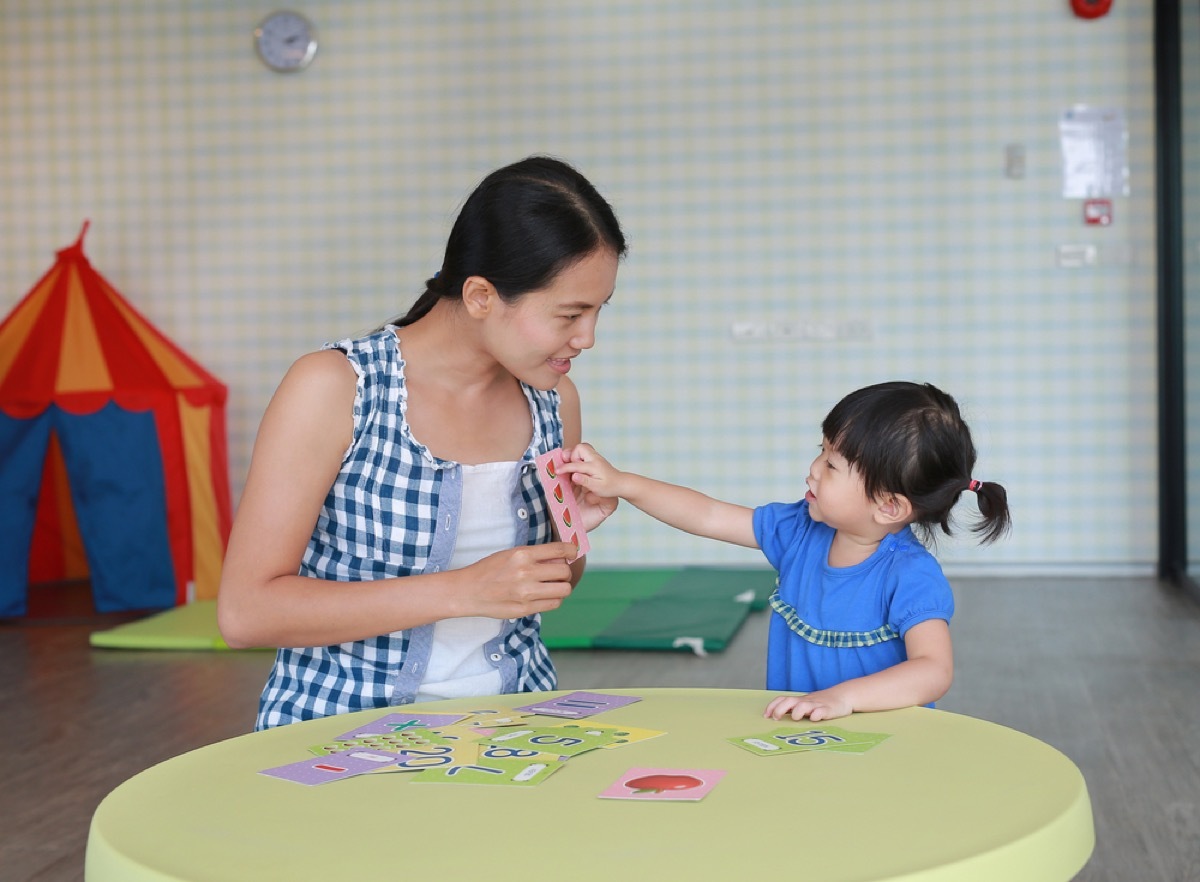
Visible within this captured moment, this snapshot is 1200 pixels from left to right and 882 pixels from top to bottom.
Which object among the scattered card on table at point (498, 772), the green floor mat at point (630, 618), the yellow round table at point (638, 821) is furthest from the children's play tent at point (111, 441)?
the scattered card on table at point (498, 772)

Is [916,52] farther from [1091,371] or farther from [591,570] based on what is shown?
[591,570]

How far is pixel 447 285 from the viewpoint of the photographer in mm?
1601

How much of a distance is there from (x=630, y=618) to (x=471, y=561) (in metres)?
2.75

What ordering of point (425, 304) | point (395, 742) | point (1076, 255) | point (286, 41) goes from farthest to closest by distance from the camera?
1. point (286, 41)
2. point (1076, 255)
3. point (425, 304)
4. point (395, 742)

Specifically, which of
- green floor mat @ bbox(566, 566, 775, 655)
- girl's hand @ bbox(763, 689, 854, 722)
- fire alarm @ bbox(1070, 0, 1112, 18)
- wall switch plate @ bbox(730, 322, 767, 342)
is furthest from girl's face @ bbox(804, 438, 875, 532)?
fire alarm @ bbox(1070, 0, 1112, 18)

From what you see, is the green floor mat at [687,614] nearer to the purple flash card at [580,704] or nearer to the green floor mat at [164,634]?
the green floor mat at [164,634]

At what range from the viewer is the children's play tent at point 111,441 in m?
4.75

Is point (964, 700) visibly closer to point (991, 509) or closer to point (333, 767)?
point (991, 509)

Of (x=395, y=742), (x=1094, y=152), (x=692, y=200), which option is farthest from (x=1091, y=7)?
(x=395, y=742)

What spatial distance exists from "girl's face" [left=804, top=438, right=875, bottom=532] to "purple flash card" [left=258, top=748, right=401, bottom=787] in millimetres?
665

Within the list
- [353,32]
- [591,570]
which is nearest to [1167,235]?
[591,570]

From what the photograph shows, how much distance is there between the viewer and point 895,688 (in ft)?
4.33

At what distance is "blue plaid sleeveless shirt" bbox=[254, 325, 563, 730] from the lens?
1.51 metres

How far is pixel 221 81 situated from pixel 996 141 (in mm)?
3158
